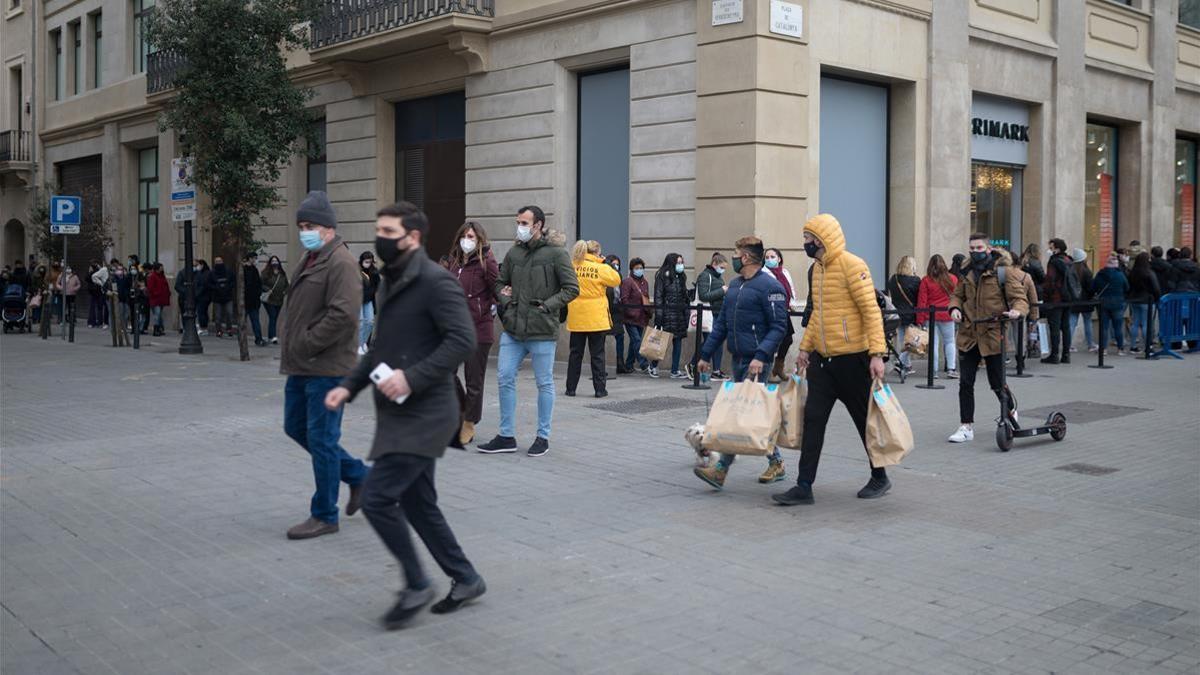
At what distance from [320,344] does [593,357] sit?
285 inches

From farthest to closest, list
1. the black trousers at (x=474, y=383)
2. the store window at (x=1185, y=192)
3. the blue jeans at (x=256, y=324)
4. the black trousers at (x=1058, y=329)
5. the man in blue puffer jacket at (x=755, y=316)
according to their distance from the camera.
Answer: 1. the store window at (x=1185, y=192)
2. the blue jeans at (x=256, y=324)
3. the black trousers at (x=1058, y=329)
4. the black trousers at (x=474, y=383)
5. the man in blue puffer jacket at (x=755, y=316)

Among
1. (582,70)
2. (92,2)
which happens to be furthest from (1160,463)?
(92,2)

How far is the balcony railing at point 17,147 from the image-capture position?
3800 centimetres

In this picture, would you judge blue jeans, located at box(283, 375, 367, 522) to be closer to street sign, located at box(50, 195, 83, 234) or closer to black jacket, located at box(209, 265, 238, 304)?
black jacket, located at box(209, 265, 238, 304)

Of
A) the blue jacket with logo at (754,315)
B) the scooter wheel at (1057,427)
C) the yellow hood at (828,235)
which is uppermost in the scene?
the yellow hood at (828,235)

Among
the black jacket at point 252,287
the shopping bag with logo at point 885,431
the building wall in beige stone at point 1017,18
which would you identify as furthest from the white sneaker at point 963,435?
the black jacket at point 252,287

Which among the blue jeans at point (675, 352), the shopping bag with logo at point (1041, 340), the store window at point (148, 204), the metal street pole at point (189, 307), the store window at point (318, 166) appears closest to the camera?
the blue jeans at point (675, 352)

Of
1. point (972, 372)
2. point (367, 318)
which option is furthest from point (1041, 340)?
point (367, 318)

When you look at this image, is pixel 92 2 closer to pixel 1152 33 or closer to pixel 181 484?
pixel 1152 33

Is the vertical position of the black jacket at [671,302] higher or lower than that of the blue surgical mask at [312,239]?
lower

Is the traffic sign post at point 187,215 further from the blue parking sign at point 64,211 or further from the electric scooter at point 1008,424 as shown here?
the electric scooter at point 1008,424

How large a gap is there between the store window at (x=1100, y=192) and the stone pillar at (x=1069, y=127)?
1065 millimetres

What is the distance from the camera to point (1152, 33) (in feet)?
80.8

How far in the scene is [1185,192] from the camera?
1068 inches
